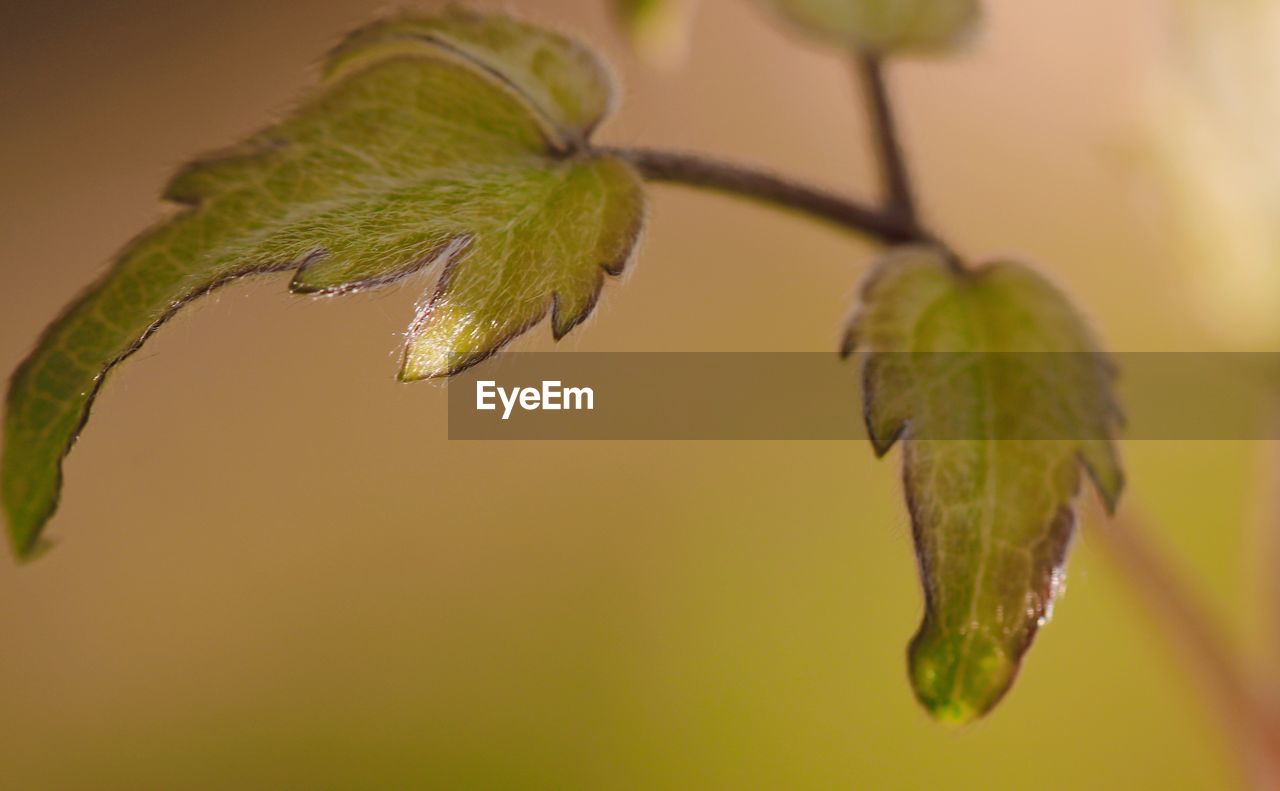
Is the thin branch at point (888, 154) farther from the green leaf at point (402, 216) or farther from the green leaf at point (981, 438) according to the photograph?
the green leaf at point (402, 216)

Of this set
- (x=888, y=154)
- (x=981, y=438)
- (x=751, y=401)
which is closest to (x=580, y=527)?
(x=751, y=401)

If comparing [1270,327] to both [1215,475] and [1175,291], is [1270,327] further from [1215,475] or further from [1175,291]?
[1215,475]

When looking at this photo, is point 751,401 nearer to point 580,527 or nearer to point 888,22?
point 580,527

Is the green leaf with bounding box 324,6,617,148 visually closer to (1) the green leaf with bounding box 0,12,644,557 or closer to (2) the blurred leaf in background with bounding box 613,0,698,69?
(1) the green leaf with bounding box 0,12,644,557

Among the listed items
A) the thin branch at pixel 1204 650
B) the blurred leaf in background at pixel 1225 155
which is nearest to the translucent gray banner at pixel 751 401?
the blurred leaf in background at pixel 1225 155

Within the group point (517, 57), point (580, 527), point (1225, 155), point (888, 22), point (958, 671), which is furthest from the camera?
point (580, 527)

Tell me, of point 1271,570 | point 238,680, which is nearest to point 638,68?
point 238,680

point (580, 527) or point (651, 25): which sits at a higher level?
point (651, 25)
